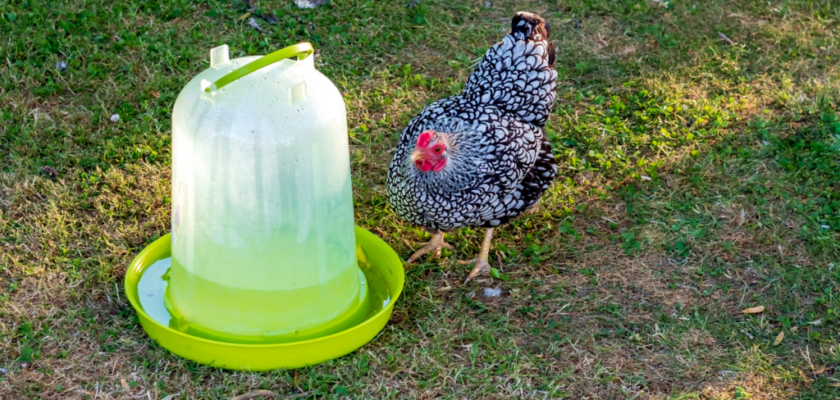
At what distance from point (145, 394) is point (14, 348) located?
648 mm

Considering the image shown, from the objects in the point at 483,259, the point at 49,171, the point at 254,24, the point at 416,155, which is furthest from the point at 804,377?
the point at 254,24

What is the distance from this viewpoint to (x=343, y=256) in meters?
3.23

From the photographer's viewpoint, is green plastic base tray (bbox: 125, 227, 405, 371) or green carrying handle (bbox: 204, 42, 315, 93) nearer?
green carrying handle (bbox: 204, 42, 315, 93)

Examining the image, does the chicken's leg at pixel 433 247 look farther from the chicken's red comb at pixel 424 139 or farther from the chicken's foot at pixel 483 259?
the chicken's red comb at pixel 424 139

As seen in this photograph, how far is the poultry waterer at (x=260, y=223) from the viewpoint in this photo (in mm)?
2797

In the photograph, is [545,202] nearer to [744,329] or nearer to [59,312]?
[744,329]

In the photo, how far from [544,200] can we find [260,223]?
198 cm

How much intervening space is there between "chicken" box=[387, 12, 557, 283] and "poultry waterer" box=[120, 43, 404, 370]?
42cm

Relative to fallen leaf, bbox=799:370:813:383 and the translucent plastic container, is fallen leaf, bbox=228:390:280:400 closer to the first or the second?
the translucent plastic container

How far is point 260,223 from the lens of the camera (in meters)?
2.92

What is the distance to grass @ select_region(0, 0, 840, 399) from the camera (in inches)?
127

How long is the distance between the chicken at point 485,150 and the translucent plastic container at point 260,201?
0.44 meters

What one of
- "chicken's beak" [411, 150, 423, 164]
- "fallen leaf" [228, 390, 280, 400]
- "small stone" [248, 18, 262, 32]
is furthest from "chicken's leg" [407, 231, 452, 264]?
"small stone" [248, 18, 262, 32]

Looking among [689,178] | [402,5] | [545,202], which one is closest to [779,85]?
[689,178]
